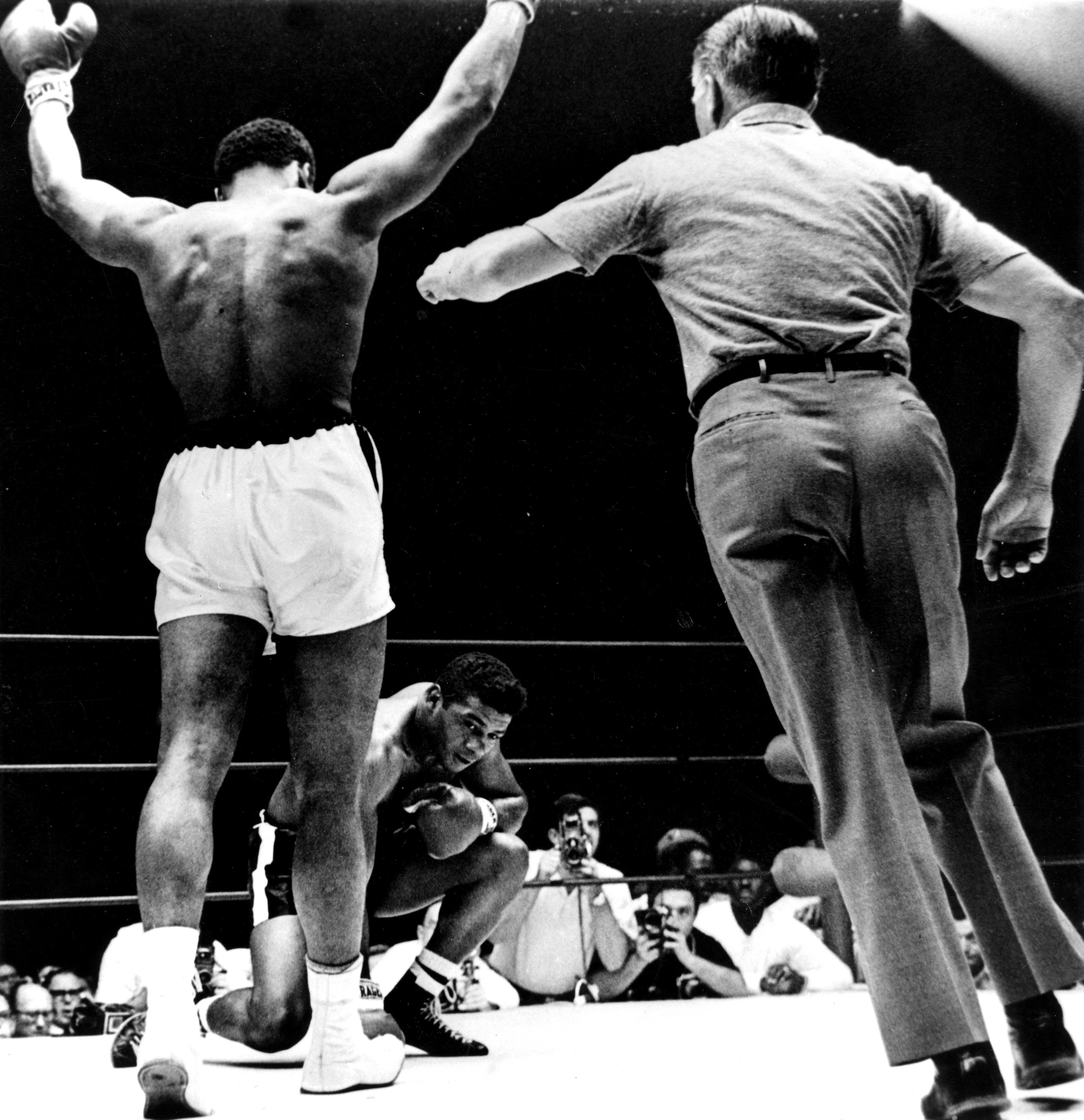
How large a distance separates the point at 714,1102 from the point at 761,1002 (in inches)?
50.7

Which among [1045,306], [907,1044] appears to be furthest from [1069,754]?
[907,1044]

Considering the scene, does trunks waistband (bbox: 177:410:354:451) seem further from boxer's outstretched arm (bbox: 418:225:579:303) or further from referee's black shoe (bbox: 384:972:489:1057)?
referee's black shoe (bbox: 384:972:489:1057)

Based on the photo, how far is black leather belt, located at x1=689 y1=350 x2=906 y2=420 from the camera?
4.83 ft

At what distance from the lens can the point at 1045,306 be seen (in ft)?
5.16

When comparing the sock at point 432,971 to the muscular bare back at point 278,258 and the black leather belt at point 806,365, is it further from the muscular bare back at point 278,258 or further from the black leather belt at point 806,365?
the black leather belt at point 806,365

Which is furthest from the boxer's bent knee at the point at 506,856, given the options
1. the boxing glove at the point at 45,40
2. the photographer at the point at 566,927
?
the boxing glove at the point at 45,40

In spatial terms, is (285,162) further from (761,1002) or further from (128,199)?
(761,1002)

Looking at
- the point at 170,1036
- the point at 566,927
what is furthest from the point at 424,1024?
the point at 566,927

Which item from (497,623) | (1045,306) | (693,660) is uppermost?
(1045,306)

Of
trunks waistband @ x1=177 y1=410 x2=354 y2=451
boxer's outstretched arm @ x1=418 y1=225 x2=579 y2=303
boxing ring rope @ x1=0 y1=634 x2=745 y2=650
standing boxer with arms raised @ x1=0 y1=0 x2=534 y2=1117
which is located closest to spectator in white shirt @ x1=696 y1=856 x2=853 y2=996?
boxing ring rope @ x1=0 y1=634 x2=745 y2=650

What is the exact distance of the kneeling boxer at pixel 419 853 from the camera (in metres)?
2.22

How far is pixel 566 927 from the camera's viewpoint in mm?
3279

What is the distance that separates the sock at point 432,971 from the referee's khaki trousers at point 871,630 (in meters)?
1.06

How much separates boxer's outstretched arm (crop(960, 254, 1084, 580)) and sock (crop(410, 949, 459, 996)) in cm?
122
